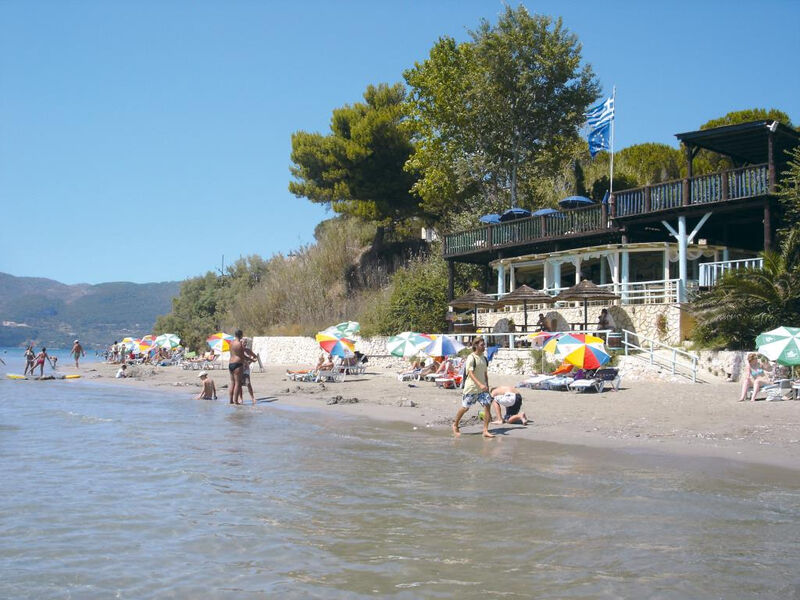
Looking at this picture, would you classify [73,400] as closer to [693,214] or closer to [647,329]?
[647,329]

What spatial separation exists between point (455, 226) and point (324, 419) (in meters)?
19.3

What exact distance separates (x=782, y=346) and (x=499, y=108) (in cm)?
1960

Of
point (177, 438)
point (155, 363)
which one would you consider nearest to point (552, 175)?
point (155, 363)

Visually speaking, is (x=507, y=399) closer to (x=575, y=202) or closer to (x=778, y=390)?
(x=778, y=390)

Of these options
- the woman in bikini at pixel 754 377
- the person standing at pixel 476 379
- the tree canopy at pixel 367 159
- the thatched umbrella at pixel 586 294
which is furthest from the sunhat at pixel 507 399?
the tree canopy at pixel 367 159

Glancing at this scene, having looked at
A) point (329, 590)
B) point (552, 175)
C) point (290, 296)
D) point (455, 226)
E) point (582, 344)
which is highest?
point (552, 175)

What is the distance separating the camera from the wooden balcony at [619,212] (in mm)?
20930

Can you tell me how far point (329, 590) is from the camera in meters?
5.25

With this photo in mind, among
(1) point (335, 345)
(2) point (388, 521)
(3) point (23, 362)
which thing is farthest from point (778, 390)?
(3) point (23, 362)

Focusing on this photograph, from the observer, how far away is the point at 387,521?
6977mm

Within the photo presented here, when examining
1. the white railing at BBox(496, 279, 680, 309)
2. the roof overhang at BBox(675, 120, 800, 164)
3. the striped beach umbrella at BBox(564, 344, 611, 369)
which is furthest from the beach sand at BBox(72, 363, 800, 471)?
the roof overhang at BBox(675, 120, 800, 164)

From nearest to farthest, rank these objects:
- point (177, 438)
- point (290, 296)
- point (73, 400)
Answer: point (177, 438) → point (73, 400) → point (290, 296)

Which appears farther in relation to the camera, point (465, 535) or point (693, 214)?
point (693, 214)

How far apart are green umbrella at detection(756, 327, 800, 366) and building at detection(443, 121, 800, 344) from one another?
6.39 metres
